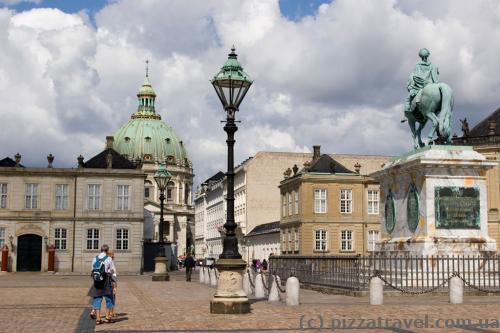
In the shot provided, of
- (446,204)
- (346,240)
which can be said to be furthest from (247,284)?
(346,240)

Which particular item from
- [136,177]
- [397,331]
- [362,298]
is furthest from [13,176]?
[397,331]

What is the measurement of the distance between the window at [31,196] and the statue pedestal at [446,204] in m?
41.5

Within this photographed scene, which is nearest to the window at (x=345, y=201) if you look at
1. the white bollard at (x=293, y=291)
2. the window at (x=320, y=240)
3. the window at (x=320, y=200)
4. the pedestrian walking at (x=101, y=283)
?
the window at (x=320, y=200)

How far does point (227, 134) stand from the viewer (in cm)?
1806

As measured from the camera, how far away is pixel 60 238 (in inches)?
2283

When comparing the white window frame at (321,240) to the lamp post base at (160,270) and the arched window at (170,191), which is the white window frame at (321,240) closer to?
the lamp post base at (160,270)

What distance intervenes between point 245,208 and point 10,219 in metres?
33.6

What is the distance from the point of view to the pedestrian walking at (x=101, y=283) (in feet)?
50.0

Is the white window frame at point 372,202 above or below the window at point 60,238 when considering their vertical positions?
above

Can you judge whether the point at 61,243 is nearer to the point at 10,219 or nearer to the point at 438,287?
the point at 10,219

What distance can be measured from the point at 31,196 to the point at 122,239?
8079 millimetres

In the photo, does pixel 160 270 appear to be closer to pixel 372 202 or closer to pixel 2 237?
pixel 2 237

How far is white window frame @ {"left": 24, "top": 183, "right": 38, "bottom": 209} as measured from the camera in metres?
57.8

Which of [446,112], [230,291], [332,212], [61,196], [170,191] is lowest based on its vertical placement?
[230,291]
